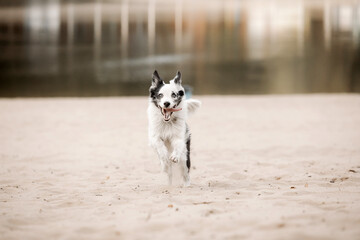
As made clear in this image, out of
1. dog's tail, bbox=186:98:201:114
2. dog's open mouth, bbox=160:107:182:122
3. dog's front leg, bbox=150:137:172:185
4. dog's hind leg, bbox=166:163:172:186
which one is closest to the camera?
dog's open mouth, bbox=160:107:182:122

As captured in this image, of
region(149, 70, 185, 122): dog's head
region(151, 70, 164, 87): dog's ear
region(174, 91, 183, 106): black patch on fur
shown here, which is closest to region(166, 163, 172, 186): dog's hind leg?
region(149, 70, 185, 122): dog's head

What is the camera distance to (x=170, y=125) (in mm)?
6527

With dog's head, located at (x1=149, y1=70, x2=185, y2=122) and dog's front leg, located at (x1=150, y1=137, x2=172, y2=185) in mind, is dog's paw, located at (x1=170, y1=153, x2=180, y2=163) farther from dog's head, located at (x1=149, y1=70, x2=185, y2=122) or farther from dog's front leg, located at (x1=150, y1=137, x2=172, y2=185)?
dog's head, located at (x1=149, y1=70, x2=185, y2=122)

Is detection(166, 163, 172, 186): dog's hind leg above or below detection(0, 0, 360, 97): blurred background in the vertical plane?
below

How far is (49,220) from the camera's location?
16.6 ft

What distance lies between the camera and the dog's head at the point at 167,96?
244 inches

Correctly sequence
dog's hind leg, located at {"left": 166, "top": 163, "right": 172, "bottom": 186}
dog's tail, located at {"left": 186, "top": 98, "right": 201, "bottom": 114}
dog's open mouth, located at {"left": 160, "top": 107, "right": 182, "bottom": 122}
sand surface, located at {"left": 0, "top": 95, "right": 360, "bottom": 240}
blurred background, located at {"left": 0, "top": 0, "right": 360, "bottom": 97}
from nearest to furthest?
1. sand surface, located at {"left": 0, "top": 95, "right": 360, "bottom": 240}
2. dog's open mouth, located at {"left": 160, "top": 107, "right": 182, "bottom": 122}
3. dog's hind leg, located at {"left": 166, "top": 163, "right": 172, "bottom": 186}
4. dog's tail, located at {"left": 186, "top": 98, "right": 201, "bottom": 114}
5. blurred background, located at {"left": 0, "top": 0, "right": 360, "bottom": 97}

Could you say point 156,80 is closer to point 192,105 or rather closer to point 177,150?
point 192,105

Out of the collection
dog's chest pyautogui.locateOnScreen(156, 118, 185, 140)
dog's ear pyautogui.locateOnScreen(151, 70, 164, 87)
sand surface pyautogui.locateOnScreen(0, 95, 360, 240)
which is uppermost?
dog's ear pyautogui.locateOnScreen(151, 70, 164, 87)

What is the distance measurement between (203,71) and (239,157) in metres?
41.0

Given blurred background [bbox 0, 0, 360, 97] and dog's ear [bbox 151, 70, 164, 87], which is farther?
blurred background [bbox 0, 0, 360, 97]

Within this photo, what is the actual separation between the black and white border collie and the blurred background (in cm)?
2672

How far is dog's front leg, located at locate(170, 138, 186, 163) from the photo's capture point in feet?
20.9

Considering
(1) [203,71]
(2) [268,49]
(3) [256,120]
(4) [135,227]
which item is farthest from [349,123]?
(2) [268,49]
